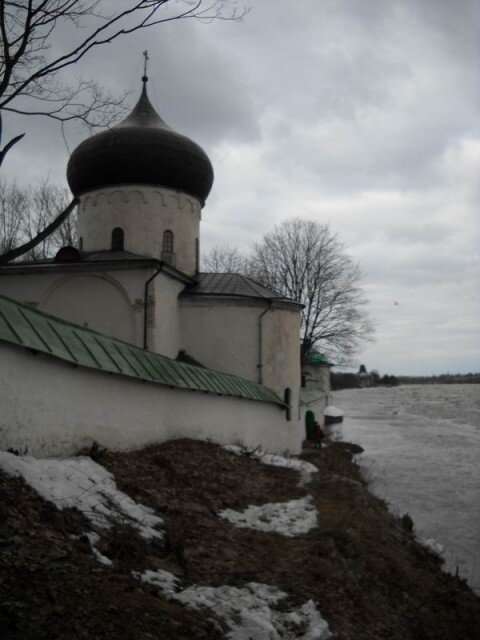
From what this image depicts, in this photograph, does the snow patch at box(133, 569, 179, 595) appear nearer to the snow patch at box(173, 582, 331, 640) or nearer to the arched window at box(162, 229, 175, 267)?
the snow patch at box(173, 582, 331, 640)

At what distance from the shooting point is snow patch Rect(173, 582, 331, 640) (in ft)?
14.8

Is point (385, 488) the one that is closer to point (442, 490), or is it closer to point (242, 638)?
point (442, 490)

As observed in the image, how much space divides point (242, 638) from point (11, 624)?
177 centimetres

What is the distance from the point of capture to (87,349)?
8242mm

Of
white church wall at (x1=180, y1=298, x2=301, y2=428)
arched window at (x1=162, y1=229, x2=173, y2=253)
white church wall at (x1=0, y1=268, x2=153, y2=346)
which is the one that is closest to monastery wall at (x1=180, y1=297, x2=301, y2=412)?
white church wall at (x1=180, y1=298, x2=301, y2=428)

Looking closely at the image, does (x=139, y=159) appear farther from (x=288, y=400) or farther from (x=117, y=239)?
(x=288, y=400)

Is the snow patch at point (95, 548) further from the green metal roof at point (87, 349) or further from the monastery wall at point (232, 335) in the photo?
the monastery wall at point (232, 335)

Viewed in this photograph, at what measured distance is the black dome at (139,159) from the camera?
17.0 metres

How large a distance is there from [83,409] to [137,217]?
34.7 ft

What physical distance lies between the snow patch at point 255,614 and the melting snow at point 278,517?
98.1 inches

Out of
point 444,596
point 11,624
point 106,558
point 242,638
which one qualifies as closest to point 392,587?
point 444,596

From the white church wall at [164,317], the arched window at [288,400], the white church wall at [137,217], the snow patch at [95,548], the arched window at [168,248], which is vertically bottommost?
the snow patch at [95,548]

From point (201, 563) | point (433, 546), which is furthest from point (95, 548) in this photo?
point (433, 546)

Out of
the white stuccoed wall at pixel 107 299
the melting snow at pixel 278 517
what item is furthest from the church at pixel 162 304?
the melting snow at pixel 278 517
